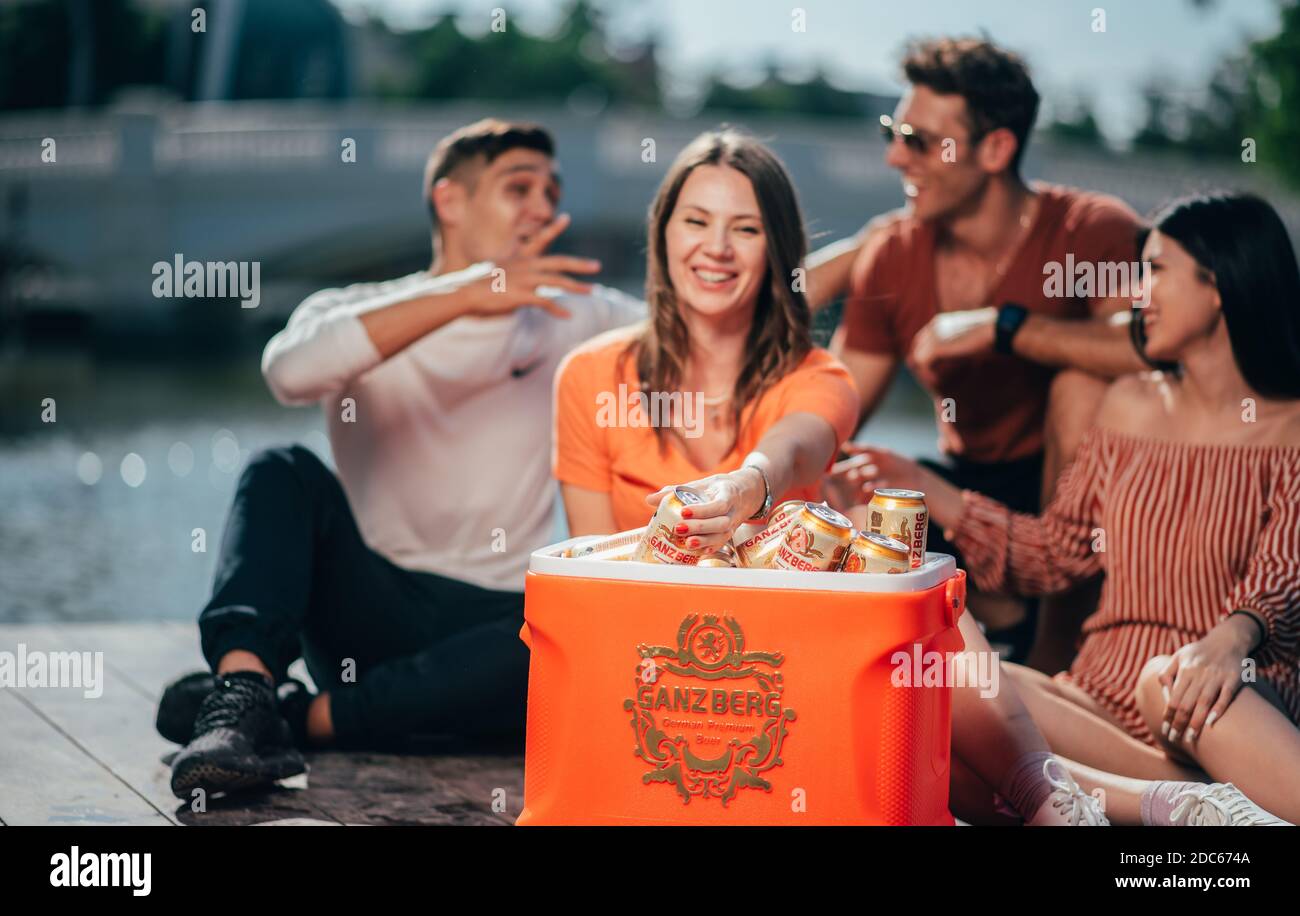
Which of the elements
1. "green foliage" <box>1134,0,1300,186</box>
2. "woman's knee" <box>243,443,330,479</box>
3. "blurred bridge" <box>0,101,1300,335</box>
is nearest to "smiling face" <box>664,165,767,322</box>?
"woman's knee" <box>243,443,330,479</box>

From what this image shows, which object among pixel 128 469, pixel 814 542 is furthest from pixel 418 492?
pixel 128 469

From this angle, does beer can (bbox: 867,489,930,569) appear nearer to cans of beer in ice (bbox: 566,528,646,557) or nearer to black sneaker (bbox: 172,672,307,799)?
cans of beer in ice (bbox: 566,528,646,557)

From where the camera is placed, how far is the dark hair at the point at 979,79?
3645 mm

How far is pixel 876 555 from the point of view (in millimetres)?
2100

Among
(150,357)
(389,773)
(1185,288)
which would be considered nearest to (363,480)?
(389,773)

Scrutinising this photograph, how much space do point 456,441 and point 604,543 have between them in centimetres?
105

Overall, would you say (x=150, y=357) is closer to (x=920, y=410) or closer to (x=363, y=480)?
(x=920, y=410)

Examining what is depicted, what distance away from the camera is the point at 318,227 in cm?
2450

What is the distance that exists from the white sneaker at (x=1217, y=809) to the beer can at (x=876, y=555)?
2.10 feet

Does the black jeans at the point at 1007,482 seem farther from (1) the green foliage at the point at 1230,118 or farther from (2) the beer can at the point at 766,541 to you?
(1) the green foliage at the point at 1230,118

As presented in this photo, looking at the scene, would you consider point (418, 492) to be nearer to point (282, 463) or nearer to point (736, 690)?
point (282, 463)

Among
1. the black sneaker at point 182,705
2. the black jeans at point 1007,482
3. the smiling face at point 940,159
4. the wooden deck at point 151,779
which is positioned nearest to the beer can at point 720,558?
the wooden deck at point 151,779

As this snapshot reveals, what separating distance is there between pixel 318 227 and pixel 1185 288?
22.6m
